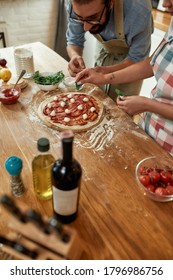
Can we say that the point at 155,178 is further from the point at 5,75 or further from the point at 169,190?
the point at 5,75

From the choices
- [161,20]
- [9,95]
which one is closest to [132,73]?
[9,95]

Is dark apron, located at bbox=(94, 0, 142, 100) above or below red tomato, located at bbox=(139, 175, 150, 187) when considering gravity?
above

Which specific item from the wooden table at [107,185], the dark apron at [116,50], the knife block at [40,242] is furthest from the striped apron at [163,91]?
the knife block at [40,242]

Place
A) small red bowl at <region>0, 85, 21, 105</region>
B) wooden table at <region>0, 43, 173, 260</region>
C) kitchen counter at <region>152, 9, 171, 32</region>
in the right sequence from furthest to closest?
1. kitchen counter at <region>152, 9, 171, 32</region>
2. small red bowl at <region>0, 85, 21, 105</region>
3. wooden table at <region>0, 43, 173, 260</region>

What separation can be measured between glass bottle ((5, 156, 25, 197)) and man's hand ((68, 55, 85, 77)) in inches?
35.6

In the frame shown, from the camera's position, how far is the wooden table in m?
0.76

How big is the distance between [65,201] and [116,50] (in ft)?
4.31

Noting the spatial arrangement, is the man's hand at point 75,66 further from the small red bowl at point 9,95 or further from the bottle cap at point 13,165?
the bottle cap at point 13,165

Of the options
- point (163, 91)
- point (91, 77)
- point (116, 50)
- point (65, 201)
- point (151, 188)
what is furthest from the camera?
point (116, 50)

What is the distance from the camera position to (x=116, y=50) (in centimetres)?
170

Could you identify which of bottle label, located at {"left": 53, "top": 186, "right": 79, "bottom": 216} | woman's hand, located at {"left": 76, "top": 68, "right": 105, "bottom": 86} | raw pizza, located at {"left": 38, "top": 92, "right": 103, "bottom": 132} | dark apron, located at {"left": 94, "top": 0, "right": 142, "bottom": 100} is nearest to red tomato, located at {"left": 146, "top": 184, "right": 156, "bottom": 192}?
bottle label, located at {"left": 53, "top": 186, "right": 79, "bottom": 216}

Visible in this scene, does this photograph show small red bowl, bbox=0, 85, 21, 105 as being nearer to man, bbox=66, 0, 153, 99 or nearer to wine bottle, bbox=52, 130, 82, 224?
man, bbox=66, 0, 153, 99

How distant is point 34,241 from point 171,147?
855 mm

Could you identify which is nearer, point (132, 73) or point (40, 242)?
point (40, 242)
